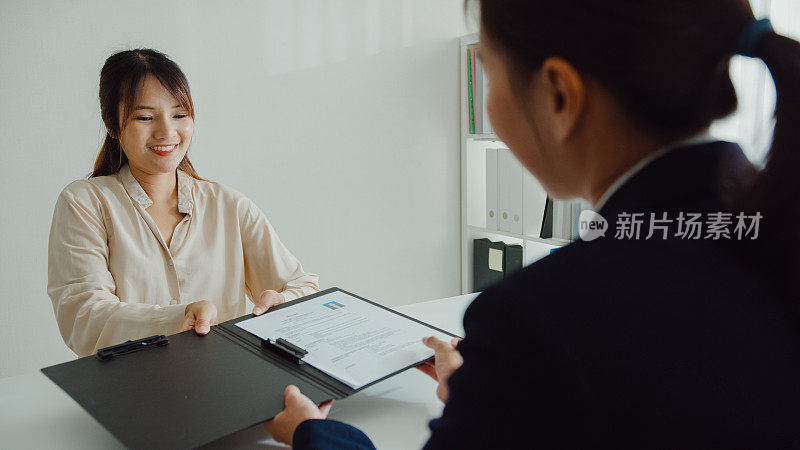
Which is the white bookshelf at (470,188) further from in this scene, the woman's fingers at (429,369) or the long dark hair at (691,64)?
the long dark hair at (691,64)

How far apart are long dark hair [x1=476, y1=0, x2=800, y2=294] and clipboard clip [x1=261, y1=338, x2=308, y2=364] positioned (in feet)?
2.16

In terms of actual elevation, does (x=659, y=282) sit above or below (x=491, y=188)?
above

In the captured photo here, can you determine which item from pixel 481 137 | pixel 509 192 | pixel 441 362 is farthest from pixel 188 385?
pixel 481 137

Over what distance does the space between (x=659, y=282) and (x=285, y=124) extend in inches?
86.9

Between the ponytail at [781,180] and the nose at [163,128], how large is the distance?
134 centimetres

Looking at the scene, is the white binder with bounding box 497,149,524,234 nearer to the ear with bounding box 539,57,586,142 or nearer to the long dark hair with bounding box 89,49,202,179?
the long dark hair with bounding box 89,49,202,179

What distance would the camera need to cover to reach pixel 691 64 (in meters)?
0.45

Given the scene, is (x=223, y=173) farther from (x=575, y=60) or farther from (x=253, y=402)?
(x=575, y=60)

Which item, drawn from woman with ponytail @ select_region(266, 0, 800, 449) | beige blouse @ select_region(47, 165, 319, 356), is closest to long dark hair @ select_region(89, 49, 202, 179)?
beige blouse @ select_region(47, 165, 319, 356)

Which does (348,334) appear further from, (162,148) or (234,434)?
(162,148)

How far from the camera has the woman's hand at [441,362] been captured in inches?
37.3

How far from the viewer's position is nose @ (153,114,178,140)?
1.50 m

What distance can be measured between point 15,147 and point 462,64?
1872 millimetres

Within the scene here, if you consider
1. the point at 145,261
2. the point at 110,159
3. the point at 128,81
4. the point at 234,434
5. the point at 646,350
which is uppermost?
the point at 128,81
